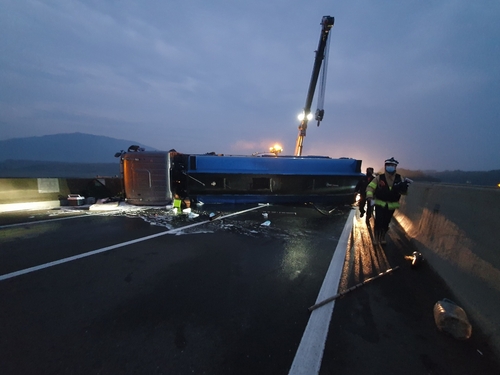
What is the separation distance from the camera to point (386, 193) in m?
4.21

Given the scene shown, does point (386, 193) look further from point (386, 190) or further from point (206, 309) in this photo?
point (206, 309)

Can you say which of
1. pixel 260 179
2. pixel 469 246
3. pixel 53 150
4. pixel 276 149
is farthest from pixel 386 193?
pixel 53 150

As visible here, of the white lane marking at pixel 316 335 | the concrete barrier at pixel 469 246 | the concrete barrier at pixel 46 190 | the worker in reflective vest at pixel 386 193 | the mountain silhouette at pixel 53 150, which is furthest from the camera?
the mountain silhouette at pixel 53 150

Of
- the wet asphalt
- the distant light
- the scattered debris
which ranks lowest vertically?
the wet asphalt

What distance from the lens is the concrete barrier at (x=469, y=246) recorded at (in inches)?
77.3

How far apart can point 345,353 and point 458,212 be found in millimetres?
2634

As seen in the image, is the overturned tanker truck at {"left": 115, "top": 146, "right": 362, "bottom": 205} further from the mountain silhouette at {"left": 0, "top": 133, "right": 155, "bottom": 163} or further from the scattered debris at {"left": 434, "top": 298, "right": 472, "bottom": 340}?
the mountain silhouette at {"left": 0, "top": 133, "right": 155, "bottom": 163}

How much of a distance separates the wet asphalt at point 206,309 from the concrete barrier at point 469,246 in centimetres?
20

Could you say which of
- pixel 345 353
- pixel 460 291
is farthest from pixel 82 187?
→ pixel 460 291

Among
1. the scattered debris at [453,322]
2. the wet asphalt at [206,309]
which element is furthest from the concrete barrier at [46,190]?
the scattered debris at [453,322]

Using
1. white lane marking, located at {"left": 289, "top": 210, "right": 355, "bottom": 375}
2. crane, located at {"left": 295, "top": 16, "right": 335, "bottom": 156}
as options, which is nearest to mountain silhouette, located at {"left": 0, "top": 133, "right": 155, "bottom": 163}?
crane, located at {"left": 295, "top": 16, "right": 335, "bottom": 156}

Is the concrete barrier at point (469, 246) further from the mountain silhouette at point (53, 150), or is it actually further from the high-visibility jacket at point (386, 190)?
the mountain silhouette at point (53, 150)

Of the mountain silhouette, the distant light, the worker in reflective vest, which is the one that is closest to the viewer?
the worker in reflective vest

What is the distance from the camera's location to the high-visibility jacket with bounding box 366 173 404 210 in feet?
13.8
